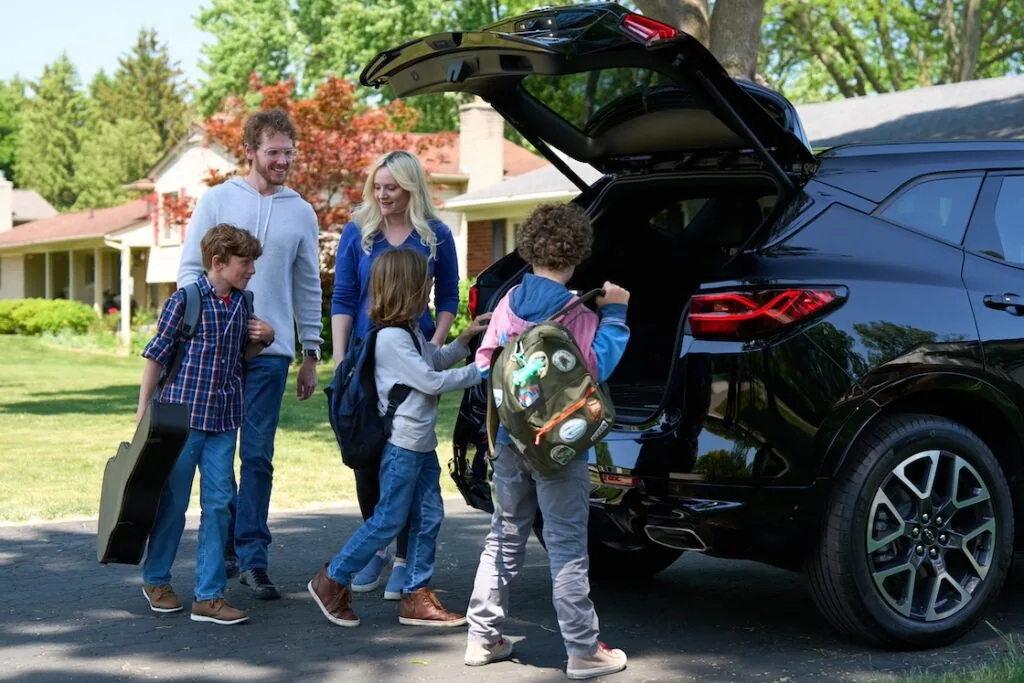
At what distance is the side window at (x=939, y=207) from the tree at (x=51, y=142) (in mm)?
86044

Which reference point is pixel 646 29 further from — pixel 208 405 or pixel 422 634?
pixel 422 634

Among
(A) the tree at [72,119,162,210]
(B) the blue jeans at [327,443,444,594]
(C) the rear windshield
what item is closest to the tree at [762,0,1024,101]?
(C) the rear windshield

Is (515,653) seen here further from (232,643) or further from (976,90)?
(976,90)

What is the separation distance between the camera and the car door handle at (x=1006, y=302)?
5066mm

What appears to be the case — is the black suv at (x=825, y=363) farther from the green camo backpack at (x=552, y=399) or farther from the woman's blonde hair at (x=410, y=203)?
the woman's blonde hair at (x=410, y=203)

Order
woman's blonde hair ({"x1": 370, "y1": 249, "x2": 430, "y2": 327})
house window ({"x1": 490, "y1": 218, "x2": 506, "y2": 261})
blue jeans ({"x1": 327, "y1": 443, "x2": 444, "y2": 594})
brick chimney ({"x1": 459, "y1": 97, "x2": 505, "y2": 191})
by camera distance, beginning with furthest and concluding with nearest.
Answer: brick chimney ({"x1": 459, "y1": 97, "x2": 505, "y2": 191}) → house window ({"x1": 490, "y1": 218, "x2": 506, "y2": 261}) → blue jeans ({"x1": 327, "y1": 443, "x2": 444, "y2": 594}) → woman's blonde hair ({"x1": 370, "y1": 249, "x2": 430, "y2": 327})

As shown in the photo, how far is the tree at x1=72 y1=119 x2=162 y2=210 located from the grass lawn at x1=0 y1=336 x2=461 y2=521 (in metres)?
56.2

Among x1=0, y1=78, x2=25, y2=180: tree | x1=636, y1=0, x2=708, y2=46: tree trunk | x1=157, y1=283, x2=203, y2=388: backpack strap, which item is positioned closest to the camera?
x1=157, y1=283, x2=203, y2=388: backpack strap

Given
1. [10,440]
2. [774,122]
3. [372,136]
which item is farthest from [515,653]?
[372,136]

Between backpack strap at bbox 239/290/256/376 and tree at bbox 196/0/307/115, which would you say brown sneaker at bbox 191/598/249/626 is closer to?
backpack strap at bbox 239/290/256/376

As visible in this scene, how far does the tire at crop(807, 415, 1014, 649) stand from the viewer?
478 centimetres

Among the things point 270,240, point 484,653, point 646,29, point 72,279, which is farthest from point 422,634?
point 72,279

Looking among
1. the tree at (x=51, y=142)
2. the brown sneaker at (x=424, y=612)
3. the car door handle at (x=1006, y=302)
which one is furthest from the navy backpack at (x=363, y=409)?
the tree at (x=51, y=142)

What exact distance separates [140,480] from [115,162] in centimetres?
7762
